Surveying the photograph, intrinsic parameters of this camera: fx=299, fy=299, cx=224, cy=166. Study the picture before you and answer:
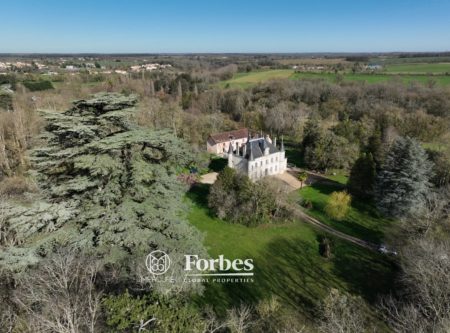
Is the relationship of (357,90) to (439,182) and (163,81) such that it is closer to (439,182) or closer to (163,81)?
(439,182)

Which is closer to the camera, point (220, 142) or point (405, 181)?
point (405, 181)

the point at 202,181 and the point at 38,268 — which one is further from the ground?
the point at 38,268

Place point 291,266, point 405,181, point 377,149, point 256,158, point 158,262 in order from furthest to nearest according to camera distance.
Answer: point 377,149
point 256,158
point 405,181
point 291,266
point 158,262

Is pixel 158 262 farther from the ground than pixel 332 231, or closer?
farther from the ground

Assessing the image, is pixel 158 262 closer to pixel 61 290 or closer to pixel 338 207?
pixel 61 290

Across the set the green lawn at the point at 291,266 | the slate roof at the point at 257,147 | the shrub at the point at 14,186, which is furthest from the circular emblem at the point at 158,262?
the slate roof at the point at 257,147

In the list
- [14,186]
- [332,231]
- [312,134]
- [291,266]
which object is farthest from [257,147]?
[14,186]

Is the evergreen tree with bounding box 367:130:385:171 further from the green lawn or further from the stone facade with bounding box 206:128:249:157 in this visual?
the stone facade with bounding box 206:128:249:157

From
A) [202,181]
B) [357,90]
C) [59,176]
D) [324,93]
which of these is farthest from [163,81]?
[59,176]
